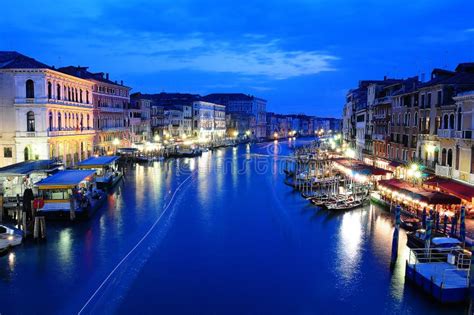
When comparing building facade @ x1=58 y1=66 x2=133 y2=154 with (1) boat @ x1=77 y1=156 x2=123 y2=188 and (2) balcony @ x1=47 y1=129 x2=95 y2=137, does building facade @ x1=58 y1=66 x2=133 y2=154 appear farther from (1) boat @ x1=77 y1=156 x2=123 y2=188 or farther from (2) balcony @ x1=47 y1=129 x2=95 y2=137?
(1) boat @ x1=77 y1=156 x2=123 y2=188

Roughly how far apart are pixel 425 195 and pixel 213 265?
10853mm

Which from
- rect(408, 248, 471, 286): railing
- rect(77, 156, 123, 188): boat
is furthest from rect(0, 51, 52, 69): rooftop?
rect(408, 248, 471, 286): railing

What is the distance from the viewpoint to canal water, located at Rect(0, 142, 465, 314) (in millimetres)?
13258

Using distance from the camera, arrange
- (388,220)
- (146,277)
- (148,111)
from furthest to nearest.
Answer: (148,111) → (388,220) → (146,277)

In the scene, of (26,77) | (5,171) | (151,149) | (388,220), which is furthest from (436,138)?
(151,149)

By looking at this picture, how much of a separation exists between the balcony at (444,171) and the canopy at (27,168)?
73.3ft

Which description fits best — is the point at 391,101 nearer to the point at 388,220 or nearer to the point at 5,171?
the point at 388,220

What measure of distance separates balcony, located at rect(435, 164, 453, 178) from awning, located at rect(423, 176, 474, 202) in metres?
0.24

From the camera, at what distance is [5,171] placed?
2503cm

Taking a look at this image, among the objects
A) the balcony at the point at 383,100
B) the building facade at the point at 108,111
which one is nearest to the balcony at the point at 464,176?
the balcony at the point at 383,100

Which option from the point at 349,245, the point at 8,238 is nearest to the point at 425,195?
the point at 349,245

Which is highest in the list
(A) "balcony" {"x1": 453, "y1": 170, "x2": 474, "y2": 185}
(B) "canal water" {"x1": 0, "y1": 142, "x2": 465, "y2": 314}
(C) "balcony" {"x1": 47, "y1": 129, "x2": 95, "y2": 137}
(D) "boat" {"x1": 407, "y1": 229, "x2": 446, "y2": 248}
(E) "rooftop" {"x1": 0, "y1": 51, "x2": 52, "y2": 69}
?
(E) "rooftop" {"x1": 0, "y1": 51, "x2": 52, "y2": 69}

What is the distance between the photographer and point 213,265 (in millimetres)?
16406

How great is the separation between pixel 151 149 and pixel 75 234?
146 ft
